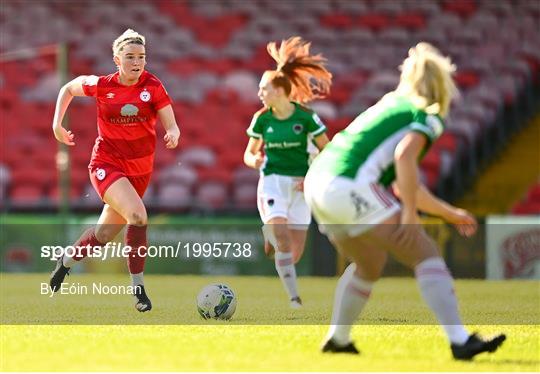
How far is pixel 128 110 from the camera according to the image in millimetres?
10406

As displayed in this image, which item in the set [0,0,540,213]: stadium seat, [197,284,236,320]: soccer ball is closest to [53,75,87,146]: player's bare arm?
[197,284,236,320]: soccer ball

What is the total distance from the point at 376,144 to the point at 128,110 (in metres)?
3.59

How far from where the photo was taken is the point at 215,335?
867 centimetres

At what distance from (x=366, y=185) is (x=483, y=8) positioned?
18181 mm

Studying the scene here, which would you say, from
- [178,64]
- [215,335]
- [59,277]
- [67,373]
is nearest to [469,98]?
[178,64]

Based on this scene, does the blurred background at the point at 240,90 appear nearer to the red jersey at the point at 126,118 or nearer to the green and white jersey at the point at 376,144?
the red jersey at the point at 126,118

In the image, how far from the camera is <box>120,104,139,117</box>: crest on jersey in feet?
34.1

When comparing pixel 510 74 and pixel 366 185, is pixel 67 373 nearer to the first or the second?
pixel 366 185

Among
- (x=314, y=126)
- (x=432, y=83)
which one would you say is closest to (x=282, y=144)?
(x=314, y=126)

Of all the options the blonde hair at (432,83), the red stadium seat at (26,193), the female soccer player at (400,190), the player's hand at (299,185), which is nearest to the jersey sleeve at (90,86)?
the player's hand at (299,185)

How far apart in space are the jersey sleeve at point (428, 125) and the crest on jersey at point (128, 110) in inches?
149

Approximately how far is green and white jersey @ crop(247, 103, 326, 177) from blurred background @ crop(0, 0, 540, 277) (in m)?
6.44

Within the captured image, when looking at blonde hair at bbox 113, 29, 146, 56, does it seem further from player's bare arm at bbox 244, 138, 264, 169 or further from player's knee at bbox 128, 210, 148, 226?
player's bare arm at bbox 244, 138, 264, 169

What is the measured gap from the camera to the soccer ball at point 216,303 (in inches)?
395
